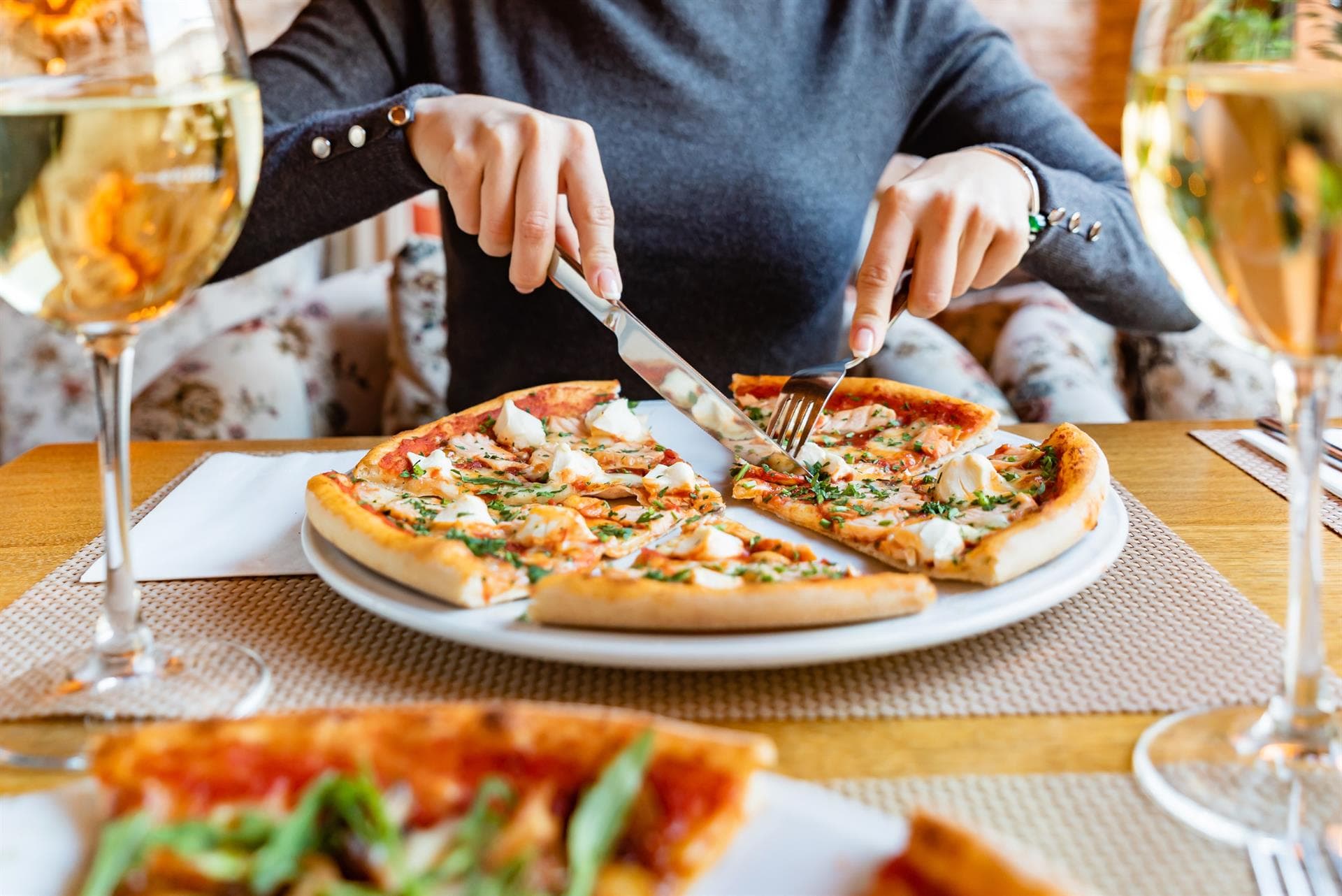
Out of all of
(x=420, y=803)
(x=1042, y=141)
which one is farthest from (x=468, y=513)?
(x=1042, y=141)

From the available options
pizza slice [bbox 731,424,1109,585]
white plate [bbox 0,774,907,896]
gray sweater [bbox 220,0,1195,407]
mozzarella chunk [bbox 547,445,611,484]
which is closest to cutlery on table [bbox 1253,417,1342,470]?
pizza slice [bbox 731,424,1109,585]

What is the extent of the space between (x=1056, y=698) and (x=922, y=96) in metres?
2.01

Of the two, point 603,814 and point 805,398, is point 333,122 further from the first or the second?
point 603,814

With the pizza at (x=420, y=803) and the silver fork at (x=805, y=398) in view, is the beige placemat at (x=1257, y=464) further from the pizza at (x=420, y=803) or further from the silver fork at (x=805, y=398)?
the pizza at (x=420, y=803)

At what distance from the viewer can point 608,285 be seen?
1.54 metres

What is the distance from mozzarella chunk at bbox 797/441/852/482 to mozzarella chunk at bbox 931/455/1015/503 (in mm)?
168

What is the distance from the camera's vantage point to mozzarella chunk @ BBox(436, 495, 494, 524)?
1.26m

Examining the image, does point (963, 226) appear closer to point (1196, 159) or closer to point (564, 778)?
point (1196, 159)

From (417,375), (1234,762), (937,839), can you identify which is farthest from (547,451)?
(417,375)

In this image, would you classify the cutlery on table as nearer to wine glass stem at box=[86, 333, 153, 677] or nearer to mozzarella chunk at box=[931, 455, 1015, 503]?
mozzarella chunk at box=[931, 455, 1015, 503]

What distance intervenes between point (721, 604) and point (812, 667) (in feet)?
0.35

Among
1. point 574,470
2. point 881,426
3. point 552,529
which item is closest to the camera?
point 552,529

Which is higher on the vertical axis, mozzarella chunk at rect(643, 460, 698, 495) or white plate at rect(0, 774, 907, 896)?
white plate at rect(0, 774, 907, 896)

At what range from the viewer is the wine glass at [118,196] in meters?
0.79
